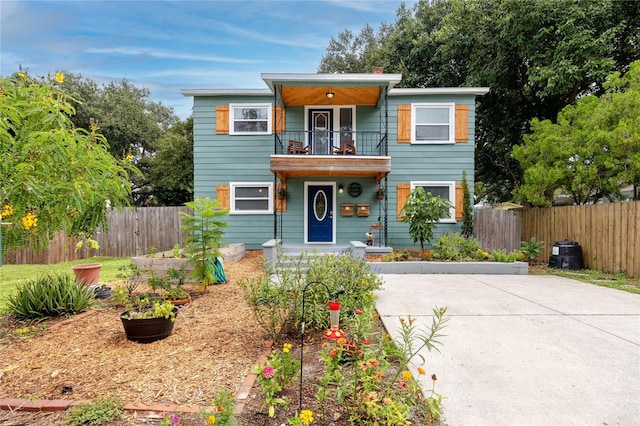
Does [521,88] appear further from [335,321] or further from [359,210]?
[335,321]

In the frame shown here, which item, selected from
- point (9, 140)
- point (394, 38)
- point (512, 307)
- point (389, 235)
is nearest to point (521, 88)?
point (394, 38)

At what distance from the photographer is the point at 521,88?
1455cm

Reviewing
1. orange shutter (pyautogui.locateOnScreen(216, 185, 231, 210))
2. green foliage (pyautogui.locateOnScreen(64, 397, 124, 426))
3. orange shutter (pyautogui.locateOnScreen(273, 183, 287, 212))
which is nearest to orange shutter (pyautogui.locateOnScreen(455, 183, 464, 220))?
orange shutter (pyautogui.locateOnScreen(273, 183, 287, 212))

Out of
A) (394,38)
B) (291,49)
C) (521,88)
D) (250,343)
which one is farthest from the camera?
(394,38)

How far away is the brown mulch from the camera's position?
252cm

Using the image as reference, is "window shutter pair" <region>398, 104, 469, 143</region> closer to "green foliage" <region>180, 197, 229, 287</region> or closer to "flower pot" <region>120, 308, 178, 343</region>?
"green foliage" <region>180, 197, 229, 287</region>

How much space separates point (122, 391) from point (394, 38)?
728 inches

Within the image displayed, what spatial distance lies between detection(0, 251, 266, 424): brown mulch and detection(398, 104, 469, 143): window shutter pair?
8.83 meters

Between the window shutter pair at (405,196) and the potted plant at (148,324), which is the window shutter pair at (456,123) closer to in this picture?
the window shutter pair at (405,196)

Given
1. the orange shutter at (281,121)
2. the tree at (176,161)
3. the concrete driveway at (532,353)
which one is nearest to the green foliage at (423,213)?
the concrete driveway at (532,353)

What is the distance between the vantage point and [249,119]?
11.4 m

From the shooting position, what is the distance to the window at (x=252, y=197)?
37.3ft

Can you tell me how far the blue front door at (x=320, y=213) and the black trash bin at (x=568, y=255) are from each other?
21.3 ft

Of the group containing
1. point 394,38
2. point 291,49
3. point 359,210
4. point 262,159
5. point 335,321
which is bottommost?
point 335,321
